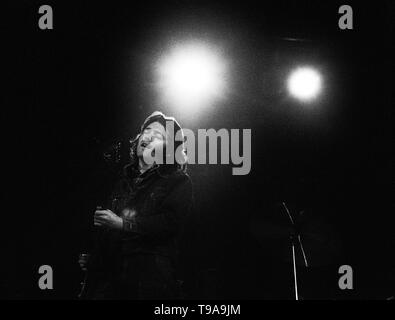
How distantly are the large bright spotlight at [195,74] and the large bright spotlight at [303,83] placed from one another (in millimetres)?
505

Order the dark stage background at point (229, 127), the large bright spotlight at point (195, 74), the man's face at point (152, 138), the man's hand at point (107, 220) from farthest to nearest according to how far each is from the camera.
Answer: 1. the large bright spotlight at point (195, 74)
2. the dark stage background at point (229, 127)
3. the man's face at point (152, 138)
4. the man's hand at point (107, 220)

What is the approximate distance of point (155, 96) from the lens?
9.65ft

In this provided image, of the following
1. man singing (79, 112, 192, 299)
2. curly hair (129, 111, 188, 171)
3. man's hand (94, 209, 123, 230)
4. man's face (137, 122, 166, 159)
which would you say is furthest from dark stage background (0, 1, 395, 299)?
man's hand (94, 209, 123, 230)

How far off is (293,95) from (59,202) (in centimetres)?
180

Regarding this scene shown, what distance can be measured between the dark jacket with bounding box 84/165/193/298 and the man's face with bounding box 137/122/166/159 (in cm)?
30

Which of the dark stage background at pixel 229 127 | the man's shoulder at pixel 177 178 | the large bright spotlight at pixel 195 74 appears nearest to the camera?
the man's shoulder at pixel 177 178

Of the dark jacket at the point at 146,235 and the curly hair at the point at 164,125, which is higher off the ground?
the curly hair at the point at 164,125

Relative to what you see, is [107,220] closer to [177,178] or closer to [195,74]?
[177,178]

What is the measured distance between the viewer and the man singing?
2.04 metres

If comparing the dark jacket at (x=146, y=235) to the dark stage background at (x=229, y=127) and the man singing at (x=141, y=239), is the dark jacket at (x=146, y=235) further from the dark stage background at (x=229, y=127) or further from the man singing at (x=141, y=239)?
the dark stage background at (x=229, y=127)

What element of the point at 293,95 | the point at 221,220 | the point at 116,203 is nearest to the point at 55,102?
the point at 116,203

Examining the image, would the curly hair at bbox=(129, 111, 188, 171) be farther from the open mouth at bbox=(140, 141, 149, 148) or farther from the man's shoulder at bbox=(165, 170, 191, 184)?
the man's shoulder at bbox=(165, 170, 191, 184)

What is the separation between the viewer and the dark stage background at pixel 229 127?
2.77 meters

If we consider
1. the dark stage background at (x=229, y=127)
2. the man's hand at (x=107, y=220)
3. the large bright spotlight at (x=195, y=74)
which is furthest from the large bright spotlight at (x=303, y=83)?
the man's hand at (x=107, y=220)
